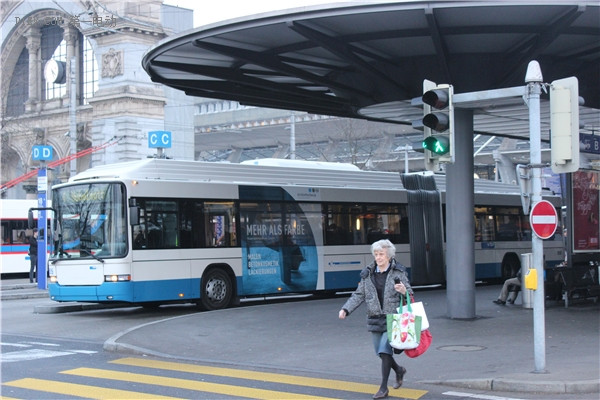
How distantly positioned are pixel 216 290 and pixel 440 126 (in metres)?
9.71

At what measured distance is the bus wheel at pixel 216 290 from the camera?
1925cm

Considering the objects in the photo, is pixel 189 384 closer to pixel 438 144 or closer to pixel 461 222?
pixel 438 144

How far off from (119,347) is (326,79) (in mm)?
7430

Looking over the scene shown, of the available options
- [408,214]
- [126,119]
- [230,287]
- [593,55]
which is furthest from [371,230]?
[126,119]

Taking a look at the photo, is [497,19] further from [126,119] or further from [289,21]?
[126,119]

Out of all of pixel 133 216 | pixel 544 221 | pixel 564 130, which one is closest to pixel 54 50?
pixel 133 216

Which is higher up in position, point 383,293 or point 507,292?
point 383,293

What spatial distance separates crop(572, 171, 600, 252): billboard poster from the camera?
18.6 meters

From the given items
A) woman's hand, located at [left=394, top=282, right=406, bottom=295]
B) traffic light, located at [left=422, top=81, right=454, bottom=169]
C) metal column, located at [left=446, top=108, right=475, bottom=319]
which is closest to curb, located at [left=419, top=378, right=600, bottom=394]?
woman's hand, located at [left=394, top=282, right=406, bottom=295]

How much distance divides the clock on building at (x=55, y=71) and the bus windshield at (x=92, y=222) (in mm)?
40286

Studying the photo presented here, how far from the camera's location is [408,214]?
24266 mm

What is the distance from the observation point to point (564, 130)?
10.0 m

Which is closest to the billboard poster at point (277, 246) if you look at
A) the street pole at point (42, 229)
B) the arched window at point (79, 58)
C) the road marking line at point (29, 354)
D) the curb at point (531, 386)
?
the road marking line at point (29, 354)

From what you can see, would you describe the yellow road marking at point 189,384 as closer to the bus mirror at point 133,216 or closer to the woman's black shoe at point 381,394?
the woman's black shoe at point 381,394
